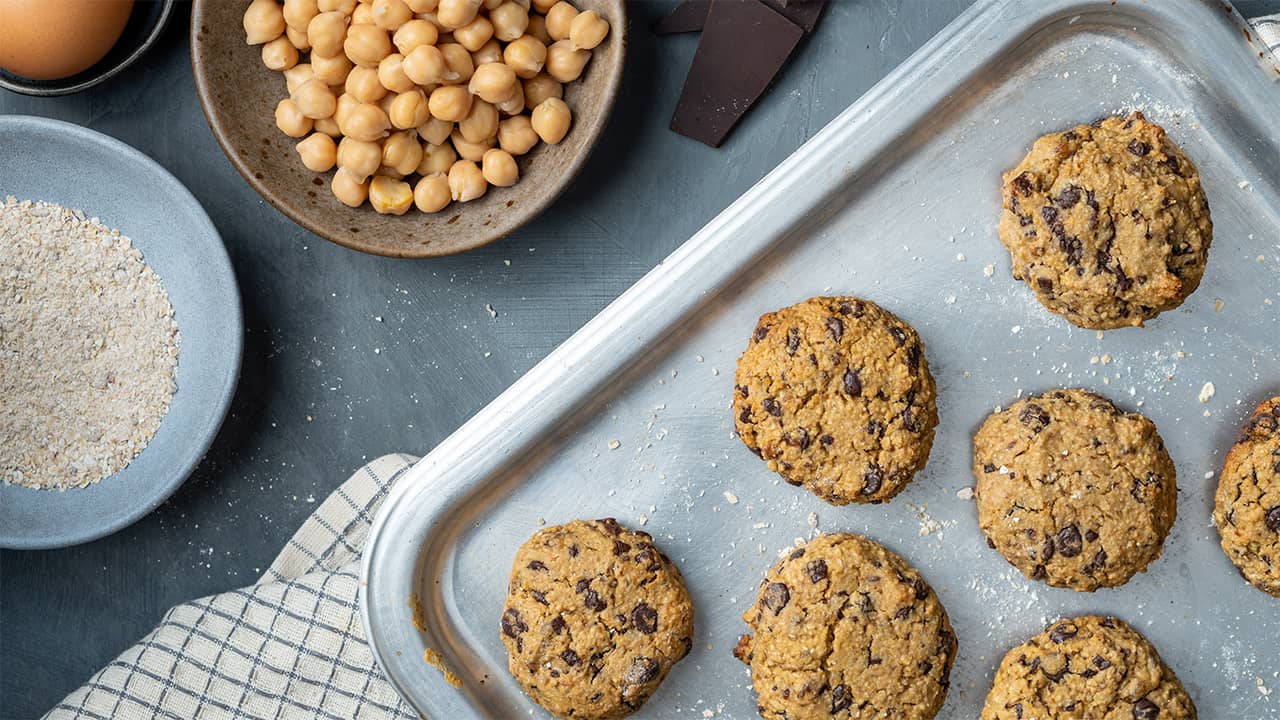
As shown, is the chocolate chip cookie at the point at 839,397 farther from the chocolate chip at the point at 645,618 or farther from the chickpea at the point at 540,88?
the chickpea at the point at 540,88

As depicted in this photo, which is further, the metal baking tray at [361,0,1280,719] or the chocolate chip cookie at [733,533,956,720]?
the metal baking tray at [361,0,1280,719]

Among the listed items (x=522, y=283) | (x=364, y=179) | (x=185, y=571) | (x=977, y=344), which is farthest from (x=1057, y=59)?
(x=185, y=571)

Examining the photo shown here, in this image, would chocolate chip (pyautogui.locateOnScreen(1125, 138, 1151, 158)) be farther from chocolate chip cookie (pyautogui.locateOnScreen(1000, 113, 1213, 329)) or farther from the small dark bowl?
the small dark bowl

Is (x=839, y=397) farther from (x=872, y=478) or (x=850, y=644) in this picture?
(x=850, y=644)

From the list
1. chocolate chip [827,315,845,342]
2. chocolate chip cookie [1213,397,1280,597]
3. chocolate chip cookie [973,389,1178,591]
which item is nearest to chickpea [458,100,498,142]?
chocolate chip [827,315,845,342]

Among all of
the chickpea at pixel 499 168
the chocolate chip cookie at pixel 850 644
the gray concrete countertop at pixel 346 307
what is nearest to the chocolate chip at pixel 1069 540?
the chocolate chip cookie at pixel 850 644
